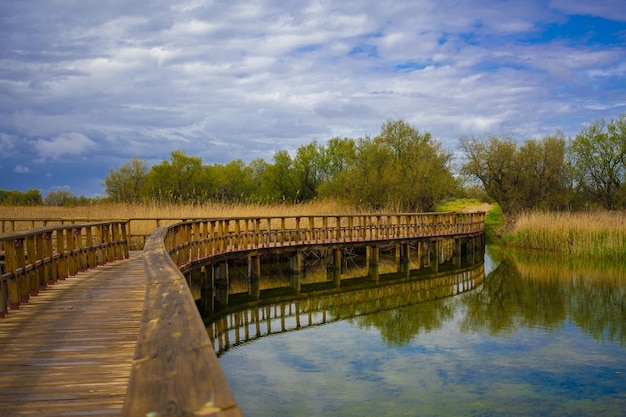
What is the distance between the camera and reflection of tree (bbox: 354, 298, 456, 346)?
1354 cm

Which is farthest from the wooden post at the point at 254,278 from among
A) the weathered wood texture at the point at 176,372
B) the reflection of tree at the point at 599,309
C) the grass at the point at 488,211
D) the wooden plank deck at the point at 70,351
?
the grass at the point at 488,211

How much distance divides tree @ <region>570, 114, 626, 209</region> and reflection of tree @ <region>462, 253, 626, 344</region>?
1713 cm

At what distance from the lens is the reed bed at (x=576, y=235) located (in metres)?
26.0

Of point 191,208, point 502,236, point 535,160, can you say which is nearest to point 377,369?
point 191,208

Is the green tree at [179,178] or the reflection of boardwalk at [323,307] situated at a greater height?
the green tree at [179,178]

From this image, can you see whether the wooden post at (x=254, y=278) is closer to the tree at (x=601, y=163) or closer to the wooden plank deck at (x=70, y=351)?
the wooden plank deck at (x=70, y=351)

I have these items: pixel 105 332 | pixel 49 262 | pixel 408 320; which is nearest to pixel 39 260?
pixel 49 262

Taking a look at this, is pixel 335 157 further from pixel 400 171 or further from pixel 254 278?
pixel 254 278

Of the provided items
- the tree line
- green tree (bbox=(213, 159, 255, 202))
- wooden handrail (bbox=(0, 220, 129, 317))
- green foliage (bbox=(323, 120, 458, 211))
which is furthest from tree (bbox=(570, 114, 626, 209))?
wooden handrail (bbox=(0, 220, 129, 317))

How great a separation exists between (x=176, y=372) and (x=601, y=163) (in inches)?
1688

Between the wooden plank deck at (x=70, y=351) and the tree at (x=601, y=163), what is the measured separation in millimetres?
36887

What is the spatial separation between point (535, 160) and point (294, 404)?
3578 cm

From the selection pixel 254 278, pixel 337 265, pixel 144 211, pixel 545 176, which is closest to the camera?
pixel 254 278

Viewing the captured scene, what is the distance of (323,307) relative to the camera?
1734 centimetres
